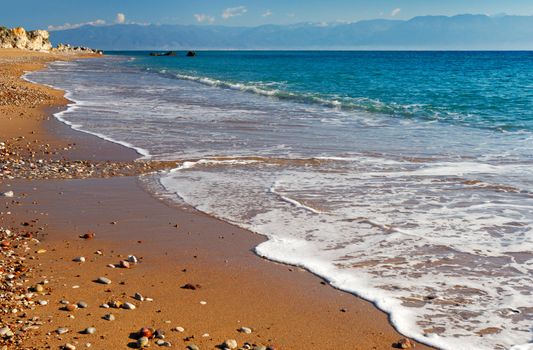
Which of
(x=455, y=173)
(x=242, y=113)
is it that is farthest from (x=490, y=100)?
(x=455, y=173)

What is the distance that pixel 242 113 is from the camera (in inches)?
934

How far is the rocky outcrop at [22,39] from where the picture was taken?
379ft

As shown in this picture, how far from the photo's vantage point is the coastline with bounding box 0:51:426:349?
5.21 metres

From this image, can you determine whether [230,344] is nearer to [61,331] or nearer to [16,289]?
A: [61,331]

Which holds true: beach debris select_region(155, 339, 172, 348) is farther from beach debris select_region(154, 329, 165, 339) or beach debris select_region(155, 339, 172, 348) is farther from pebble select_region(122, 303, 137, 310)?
pebble select_region(122, 303, 137, 310)

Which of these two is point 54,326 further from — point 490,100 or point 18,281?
point 490,100

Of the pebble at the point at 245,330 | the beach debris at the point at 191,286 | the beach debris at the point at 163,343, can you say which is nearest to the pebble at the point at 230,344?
the pebble at the point at 245,330

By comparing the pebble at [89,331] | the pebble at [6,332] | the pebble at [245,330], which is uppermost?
the pebble at [6,332]

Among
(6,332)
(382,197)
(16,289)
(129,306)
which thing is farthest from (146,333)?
(382,197)

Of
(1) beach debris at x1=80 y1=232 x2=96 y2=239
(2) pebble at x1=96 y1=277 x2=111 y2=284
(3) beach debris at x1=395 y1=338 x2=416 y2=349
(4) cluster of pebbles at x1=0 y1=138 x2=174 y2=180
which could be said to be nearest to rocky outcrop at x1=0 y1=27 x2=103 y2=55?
(4) cluster of pebbles at x1=0 y1=138 x2=174 y2=180

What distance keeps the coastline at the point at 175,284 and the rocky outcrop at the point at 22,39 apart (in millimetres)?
114694

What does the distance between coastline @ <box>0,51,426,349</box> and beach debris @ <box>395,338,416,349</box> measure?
0.06 metres

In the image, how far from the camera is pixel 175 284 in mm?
6305

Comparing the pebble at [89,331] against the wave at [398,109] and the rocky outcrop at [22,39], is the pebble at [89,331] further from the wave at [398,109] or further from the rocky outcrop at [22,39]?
the rocky outcrop at [22,39]
